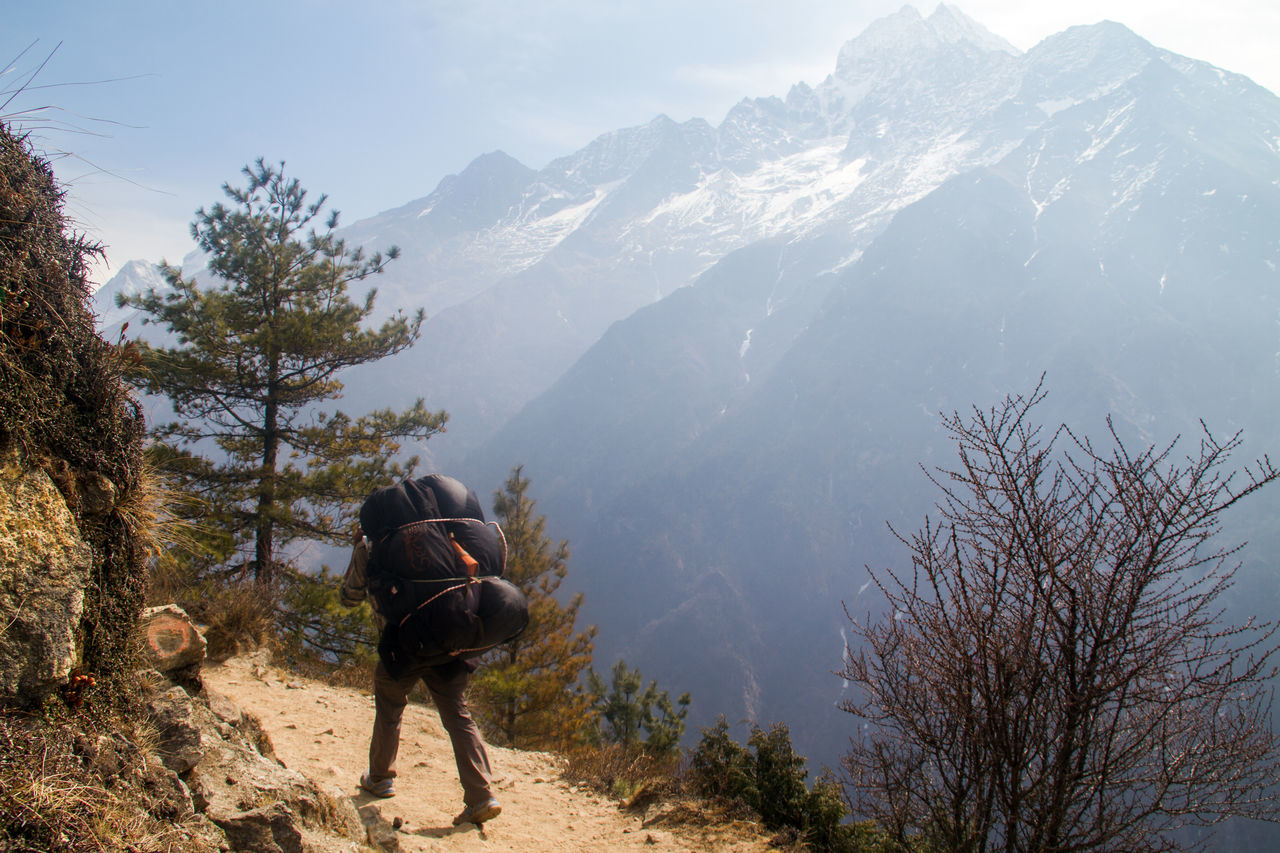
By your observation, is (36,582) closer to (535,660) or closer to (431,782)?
(431,782)

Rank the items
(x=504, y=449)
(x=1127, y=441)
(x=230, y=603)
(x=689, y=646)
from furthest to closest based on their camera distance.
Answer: (x=504, y=449), (x=1127, y=441), (x=689, y=646), (x=230, y=603)

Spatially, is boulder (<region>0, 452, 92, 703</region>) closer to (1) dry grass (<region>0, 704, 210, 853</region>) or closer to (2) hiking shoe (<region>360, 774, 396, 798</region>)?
(1) dry grass (<region>0, 704, 210, 853</region>)

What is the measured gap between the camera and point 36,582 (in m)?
1.74

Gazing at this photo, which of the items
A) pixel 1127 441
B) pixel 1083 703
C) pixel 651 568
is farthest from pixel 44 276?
pixel 1127 441

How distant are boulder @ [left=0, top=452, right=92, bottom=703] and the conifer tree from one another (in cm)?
830

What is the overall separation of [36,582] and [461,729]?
216 centimetres

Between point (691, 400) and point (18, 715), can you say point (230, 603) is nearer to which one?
point (18, 715)

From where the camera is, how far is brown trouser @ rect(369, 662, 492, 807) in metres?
3.37

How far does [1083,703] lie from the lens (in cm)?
267

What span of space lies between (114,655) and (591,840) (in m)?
2.75

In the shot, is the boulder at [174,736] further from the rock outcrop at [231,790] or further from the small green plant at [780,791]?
the small green plant at [780,791]

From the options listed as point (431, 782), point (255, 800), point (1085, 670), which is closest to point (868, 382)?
point (431, 782)

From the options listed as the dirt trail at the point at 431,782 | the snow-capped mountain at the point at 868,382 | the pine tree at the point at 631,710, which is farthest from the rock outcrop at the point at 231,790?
the snow-capped mountain at the point at 868,382

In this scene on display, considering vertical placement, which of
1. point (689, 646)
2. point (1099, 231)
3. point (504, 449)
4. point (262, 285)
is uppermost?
point (1099, 231)
